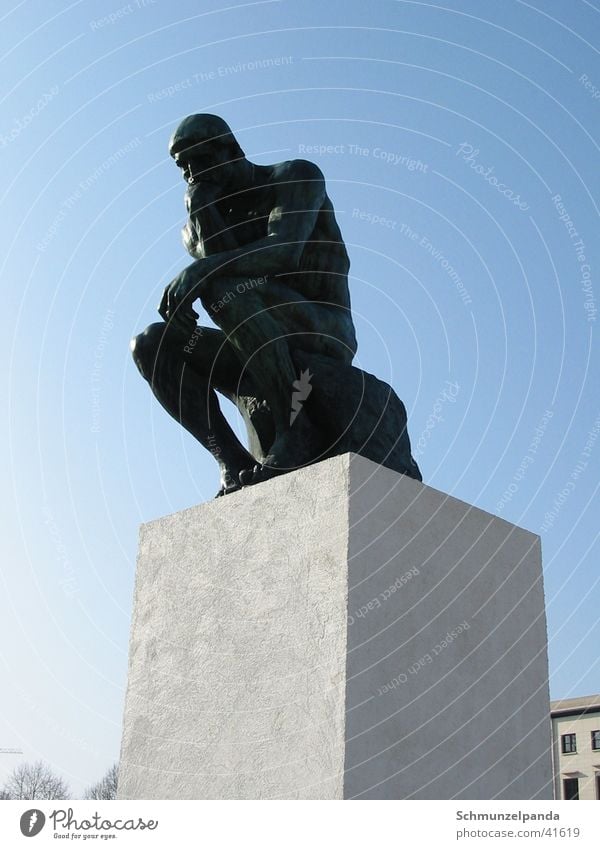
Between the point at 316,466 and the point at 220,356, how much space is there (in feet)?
3.80

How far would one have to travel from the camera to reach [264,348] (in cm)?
457

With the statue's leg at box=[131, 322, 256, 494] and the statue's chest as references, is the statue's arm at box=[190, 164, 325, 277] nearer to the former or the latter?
the statue's chest

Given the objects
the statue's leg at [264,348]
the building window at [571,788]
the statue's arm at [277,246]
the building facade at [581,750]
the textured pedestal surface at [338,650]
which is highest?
the building facade at [581,750]

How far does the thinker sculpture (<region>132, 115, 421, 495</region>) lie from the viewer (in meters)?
4.58

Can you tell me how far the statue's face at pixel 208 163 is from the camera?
4.98m

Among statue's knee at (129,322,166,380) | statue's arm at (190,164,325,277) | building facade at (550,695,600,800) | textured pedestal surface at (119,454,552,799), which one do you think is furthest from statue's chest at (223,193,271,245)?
building facade at (550,695,600,800)

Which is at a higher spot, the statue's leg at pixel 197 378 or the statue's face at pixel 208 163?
the statue's face at pixel 208 163

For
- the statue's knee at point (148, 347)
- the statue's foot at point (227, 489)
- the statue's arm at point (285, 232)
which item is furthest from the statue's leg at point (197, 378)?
the statue's arm at point (285, 232)

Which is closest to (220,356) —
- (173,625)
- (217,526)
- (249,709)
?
(217,526)

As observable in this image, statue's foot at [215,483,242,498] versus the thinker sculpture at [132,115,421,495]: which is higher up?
the thinker sculpture at [132,115,421,495]

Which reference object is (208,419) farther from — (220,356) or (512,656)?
(512,656)

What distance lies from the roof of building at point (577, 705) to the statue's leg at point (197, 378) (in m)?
48.4

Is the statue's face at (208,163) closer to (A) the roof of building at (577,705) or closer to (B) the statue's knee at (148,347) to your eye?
(B) the statue's knee at (148,347)

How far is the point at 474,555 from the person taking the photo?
4.34 metres
